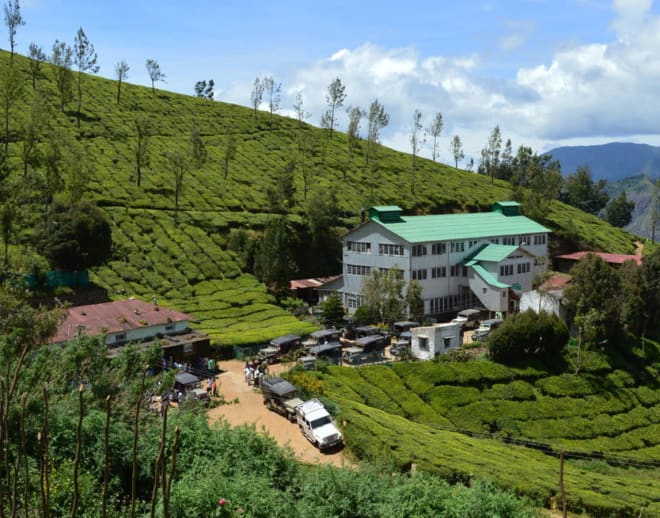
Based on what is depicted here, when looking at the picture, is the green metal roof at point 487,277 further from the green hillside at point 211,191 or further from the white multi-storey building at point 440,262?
the green hillside at point 211,191

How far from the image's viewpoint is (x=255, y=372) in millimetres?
39250

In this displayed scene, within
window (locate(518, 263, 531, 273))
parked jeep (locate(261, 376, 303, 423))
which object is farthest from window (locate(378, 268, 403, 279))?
parked jeep (locate(261, 376, 303, 423))

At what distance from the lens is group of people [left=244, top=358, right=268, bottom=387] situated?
3891 cm

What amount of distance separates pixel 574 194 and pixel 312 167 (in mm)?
65789

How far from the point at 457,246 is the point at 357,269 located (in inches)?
423

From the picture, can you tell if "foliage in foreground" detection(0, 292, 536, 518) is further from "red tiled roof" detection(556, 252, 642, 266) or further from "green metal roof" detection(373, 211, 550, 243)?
"red tiled roof" detection(556, 252, 642, 266)

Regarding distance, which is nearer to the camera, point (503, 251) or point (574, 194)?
point (503, 251)

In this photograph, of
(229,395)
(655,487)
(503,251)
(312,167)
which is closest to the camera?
(655,487)

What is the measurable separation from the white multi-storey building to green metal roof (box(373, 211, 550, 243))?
0.12m

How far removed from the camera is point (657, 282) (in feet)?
186

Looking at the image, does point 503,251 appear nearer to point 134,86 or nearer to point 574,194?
point 574,194

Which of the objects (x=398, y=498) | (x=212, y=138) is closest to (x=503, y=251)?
(x=398, y=498)

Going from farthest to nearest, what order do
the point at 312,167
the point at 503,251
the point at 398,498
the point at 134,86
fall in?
the point at 134,86 → the point at 312,167 → the point at 503,251 → the point at 398,498

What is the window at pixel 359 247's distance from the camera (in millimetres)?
65688
